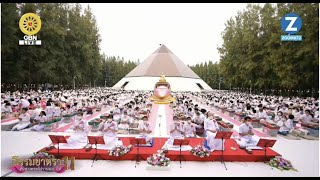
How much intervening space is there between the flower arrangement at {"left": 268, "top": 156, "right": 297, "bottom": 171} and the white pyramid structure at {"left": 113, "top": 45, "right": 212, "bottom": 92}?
50407mm

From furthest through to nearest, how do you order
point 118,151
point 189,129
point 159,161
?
point 189,129 → point 118,151 → point 159,161

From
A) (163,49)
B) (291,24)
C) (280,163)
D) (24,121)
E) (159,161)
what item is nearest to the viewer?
(159,161)

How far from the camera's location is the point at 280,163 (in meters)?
7.98

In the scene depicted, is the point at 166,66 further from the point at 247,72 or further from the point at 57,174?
the point at 57,174

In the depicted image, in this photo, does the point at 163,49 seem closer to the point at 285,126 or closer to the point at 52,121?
the point at 52,121

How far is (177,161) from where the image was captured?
28.2ft

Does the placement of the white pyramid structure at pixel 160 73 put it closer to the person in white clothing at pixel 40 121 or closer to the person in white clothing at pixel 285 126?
the person in white clothing at pixel 40 121

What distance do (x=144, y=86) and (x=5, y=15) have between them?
37.4 metres

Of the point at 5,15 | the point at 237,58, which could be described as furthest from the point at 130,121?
the point at 237,58

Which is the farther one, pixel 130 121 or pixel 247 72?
pixel 247 72

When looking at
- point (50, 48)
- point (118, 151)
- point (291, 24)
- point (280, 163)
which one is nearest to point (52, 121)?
point (118, 151)

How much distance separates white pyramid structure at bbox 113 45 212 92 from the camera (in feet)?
198

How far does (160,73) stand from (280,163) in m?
57.5

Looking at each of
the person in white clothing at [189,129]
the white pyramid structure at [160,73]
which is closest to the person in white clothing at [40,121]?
the person in white clothing at [189,129]
